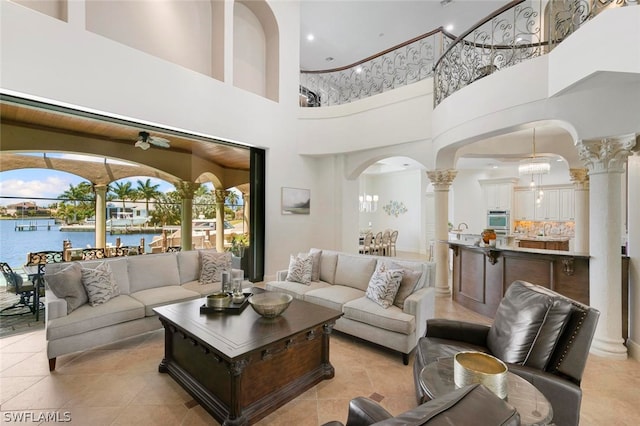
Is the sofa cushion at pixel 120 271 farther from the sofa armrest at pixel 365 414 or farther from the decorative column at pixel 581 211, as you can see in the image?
the decorative column at pixel 581 211

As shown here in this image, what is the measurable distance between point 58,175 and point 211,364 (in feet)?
12.0

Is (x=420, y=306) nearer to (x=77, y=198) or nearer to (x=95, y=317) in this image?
(x=95, y=317)

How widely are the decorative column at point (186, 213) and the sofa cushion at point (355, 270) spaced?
286cm

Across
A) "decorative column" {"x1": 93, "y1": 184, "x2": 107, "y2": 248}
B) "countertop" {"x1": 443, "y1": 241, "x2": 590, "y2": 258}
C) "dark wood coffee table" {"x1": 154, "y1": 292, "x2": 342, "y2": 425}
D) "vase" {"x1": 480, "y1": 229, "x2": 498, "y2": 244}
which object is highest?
"decorative column" {"x1": 93, "y1": 184, "x2": 107, "y2": 248}

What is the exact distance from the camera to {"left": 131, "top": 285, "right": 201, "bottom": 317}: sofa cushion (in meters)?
3.35

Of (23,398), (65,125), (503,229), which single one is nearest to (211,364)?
(23,398)

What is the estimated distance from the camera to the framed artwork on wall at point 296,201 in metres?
6.43

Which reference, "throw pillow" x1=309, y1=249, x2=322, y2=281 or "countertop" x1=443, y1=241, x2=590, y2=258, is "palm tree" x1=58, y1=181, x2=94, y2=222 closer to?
"throw pillow" x1=309, y1=249, x2=322, y2=281

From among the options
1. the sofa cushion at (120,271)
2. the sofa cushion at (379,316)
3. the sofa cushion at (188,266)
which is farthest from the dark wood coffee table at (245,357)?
the sofa cushion at (188,266)

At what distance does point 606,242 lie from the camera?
3186 millimetres

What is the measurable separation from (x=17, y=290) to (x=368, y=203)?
10.1 metres

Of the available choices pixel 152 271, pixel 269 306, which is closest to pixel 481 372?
pixel 269 306

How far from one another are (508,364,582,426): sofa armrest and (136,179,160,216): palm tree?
5272 millimetres

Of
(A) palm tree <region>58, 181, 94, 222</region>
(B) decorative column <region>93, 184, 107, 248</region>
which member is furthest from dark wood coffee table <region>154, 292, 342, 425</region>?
(A) palm tree <region>58, 181, 94, 222</region>
